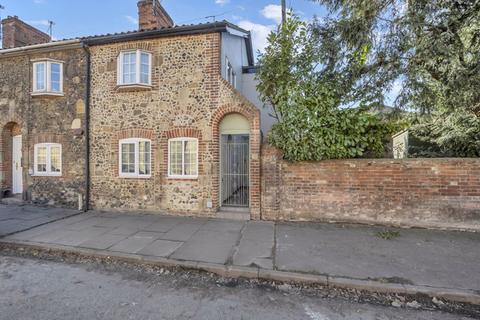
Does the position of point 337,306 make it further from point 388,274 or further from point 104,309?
point 104,309

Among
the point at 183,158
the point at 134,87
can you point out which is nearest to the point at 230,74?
the point at 134,87

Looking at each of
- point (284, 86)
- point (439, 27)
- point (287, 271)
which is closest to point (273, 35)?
point (284, 86)

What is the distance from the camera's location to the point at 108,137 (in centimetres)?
848

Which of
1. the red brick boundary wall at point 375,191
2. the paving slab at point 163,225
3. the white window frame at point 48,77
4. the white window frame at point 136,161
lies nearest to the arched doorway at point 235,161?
the red brick boundary wall at point 375,191

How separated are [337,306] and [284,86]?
18.3 ft

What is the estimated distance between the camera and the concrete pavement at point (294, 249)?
13.1 feet

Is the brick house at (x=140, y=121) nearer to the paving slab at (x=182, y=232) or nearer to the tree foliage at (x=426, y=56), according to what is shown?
the paving slab at (x=182, y=232)

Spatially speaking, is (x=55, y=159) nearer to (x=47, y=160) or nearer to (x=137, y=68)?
(x=47, y=160)

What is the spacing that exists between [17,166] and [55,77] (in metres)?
4.13

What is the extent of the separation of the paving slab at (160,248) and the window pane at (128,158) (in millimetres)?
3630

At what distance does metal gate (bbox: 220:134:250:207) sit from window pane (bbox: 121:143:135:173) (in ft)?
9.99

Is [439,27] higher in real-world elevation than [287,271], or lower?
higher

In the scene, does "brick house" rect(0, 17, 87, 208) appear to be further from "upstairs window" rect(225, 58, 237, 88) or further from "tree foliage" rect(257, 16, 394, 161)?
"tree foliage" rect(257, 16, 394, 161)

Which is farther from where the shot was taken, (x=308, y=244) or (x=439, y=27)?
(x=439, y=27)
